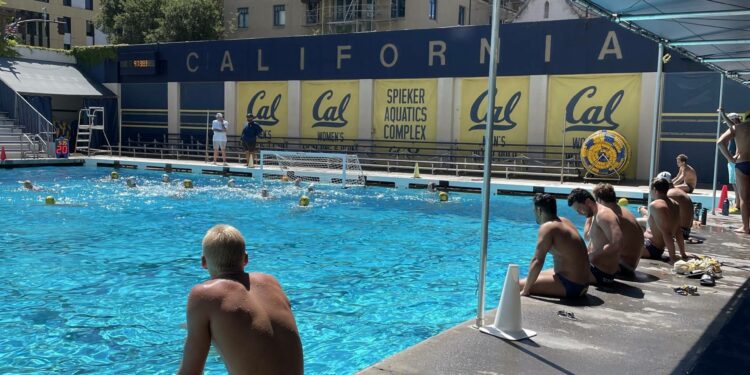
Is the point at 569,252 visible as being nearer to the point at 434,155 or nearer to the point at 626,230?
the point at 626,230

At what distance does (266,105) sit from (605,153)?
14.7 m

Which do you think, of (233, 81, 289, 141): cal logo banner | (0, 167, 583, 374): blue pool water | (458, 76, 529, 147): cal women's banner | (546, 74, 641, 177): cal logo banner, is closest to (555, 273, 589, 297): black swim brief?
(0, 167, 583, 374): blue pool water

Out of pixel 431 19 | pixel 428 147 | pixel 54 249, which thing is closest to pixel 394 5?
pixel 431 19

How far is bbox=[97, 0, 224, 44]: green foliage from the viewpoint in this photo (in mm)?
43750

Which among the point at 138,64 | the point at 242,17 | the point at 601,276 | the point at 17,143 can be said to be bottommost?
the point at 601,276

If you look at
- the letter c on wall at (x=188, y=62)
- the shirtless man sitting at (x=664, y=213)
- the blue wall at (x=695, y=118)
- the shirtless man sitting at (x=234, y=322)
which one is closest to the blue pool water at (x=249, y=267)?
the shirtless man sitting at (x=664, y=213)

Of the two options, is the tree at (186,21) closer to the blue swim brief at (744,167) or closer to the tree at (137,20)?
the tree at (137,20)

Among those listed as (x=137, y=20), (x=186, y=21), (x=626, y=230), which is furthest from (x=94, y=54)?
(x=626, y=230)

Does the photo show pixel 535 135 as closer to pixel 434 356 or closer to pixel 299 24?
pixel 434 356

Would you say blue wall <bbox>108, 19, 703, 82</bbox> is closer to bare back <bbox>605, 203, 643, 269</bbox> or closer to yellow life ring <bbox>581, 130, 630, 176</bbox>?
yellow life ring <bbox>581, 130, 630, 176</bbox>

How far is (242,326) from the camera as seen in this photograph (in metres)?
2.75

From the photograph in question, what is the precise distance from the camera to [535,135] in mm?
22000

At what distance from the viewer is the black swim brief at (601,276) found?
21.7ft

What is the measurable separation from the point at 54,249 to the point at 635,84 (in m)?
17.1
